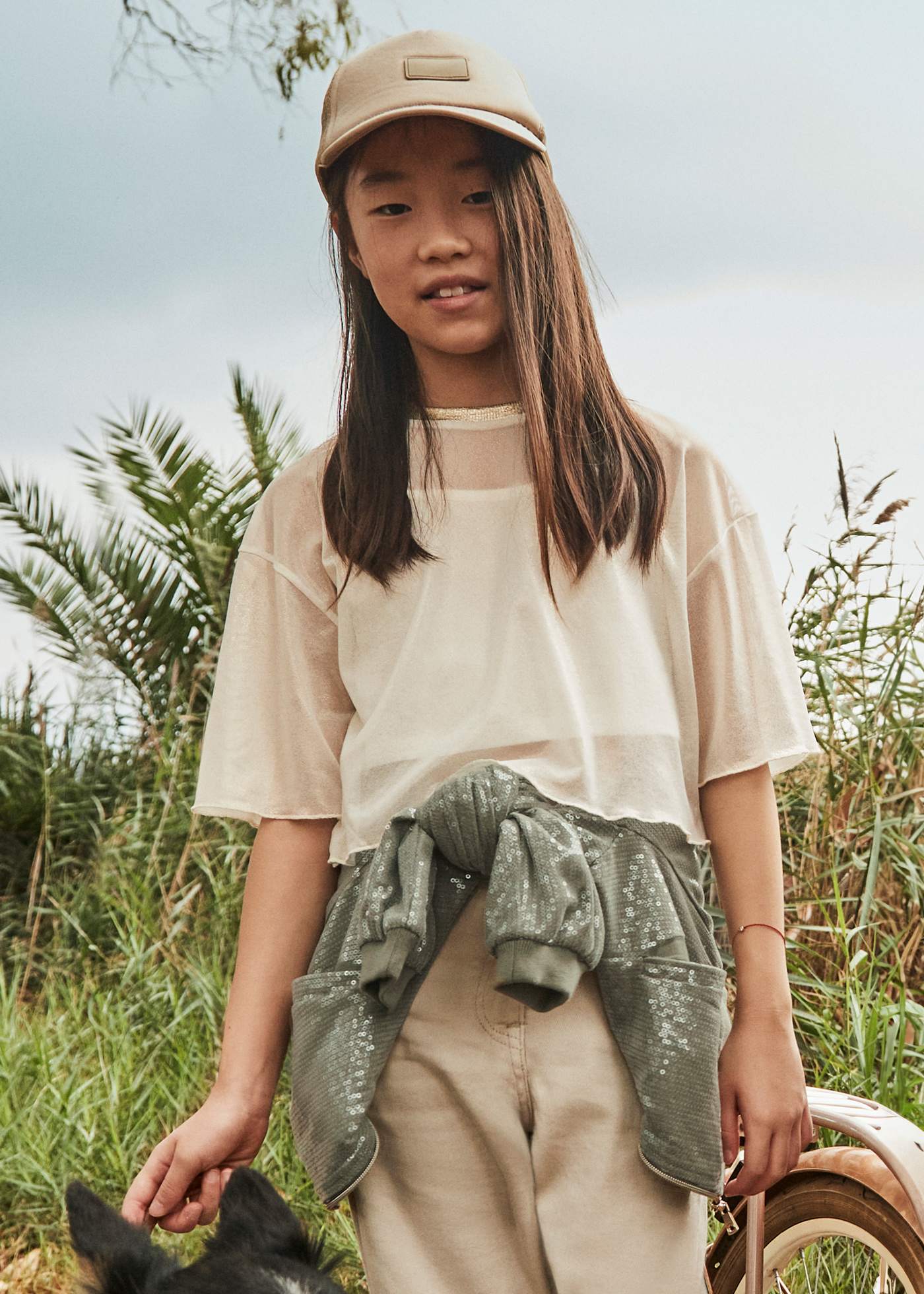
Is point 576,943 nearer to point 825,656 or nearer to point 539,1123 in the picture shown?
point 539,1123

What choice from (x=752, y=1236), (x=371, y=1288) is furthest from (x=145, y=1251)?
(x=752, y=1236)

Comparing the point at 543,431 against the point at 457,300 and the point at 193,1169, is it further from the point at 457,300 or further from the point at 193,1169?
the point at 193,1169

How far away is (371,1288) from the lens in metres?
1.35

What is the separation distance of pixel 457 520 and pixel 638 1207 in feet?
2.58

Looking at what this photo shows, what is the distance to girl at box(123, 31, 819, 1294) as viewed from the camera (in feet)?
4.23

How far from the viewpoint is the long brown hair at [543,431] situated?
57.3 inches

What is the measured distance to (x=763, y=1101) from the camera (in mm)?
1345

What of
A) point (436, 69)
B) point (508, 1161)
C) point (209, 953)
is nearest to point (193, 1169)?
point (508, 1161)

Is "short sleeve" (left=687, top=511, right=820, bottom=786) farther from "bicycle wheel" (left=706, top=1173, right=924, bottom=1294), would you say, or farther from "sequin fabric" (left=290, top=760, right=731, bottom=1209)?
"bicycle wheel" (left=706, top=1173, right=924, bottom=1294)

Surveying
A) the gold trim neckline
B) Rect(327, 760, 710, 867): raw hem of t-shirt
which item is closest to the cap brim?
the gold trim neckline

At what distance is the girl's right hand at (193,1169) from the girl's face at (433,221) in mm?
949

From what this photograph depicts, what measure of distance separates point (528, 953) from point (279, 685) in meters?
0.54

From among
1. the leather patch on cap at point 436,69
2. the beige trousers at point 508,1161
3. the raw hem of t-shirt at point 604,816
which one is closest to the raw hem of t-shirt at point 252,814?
the raw hem of t-shirt at point 604,816

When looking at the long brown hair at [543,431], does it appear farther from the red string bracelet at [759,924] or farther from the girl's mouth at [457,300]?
the red string bracelet at [759,924]
